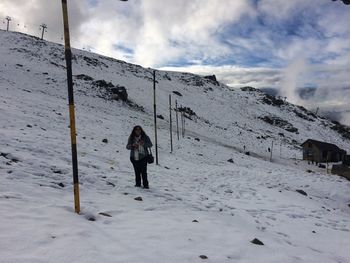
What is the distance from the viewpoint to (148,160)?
11.8 metres

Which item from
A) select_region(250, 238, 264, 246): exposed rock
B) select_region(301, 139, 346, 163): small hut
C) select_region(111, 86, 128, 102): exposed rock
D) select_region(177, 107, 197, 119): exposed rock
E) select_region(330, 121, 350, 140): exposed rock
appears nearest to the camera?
select_region(250, 238, 264, 246): exposed rock

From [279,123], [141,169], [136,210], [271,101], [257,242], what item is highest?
[271,101]

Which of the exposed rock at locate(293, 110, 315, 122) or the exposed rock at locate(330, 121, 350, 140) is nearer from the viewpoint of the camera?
the exposed rock at locate(330, 121, 350, 140)

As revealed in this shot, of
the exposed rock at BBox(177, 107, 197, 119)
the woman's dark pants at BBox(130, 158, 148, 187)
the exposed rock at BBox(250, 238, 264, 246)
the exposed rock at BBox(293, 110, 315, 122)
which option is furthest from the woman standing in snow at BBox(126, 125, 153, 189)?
the exposed rock at BBox(293, 110, 315, 122)

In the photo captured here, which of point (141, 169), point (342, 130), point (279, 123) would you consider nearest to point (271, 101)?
point (342, 130)

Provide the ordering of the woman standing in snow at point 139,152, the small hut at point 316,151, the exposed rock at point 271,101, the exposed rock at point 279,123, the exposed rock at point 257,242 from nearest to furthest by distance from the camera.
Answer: the exposed rock at point 257,242 → the woman standing in snow at point 139,152 → the small hut at point 316,151 → the exposed rock at point 279,123 → the exposed rock at point 271,101

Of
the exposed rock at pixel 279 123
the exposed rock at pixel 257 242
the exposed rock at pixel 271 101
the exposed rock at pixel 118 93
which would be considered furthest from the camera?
the exposed rock at pixel 271 101

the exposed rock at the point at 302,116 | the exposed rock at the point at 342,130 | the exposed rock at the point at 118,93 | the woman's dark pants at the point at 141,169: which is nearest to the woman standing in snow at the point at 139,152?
the woman's dark pants at the point at 141,169

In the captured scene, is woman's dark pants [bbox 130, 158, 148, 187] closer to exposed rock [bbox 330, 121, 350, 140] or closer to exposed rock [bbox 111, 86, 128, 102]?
exposed rock [bbox 111, 86, 128, 102]

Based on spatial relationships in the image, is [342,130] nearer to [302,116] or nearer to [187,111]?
[302,116]

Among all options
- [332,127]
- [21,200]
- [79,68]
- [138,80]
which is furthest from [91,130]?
[332,127]

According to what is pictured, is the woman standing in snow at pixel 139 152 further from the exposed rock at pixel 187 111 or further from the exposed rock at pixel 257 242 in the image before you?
the exposed rock at pixel 187 111

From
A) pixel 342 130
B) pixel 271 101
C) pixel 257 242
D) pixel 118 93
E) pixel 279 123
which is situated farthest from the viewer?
pixel 271 101

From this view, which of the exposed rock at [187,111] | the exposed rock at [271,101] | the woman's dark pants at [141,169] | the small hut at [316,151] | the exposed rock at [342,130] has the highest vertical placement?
the exposed rock at [271,101]
